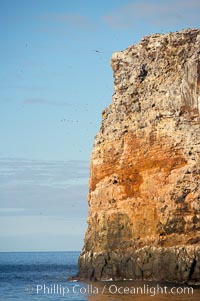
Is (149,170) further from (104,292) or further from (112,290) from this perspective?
(104,292)

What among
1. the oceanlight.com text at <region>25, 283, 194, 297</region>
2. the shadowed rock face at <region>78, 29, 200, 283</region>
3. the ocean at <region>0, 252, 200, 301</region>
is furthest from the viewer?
the shadowed rock face at <region>78, 29, 200, 283</region>

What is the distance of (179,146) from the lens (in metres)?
58.4

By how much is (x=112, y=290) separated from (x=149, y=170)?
35.1ft

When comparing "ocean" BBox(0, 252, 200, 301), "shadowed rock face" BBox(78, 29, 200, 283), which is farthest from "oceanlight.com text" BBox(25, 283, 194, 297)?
"shadowed rock face" BBox(78, 29, 200, 283)

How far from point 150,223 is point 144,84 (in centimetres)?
1190

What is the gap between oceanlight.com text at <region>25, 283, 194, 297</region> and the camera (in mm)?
50781

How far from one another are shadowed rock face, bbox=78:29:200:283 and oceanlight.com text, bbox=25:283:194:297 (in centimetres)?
224

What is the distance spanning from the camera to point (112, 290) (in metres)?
52.9

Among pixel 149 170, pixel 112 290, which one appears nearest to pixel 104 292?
pixel 112 290

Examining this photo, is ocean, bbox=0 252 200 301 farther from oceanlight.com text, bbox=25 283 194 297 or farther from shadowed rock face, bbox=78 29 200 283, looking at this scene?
shadowed rock face, bbox=78 29 200 283

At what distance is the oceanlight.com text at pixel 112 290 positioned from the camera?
50781mm

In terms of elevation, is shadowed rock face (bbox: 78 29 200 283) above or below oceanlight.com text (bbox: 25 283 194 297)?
above

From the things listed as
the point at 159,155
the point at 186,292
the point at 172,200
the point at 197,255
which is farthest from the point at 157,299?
the point at 159,155

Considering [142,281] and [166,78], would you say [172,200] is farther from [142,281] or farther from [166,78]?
[166,78]
